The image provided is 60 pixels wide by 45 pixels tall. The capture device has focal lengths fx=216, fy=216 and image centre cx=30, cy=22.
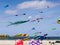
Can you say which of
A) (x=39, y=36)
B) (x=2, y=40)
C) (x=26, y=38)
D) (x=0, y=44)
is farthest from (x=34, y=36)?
(x=2, y=40)

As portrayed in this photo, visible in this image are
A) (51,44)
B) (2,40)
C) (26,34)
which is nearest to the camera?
(51,44)

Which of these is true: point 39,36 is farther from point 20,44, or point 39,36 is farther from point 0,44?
point 20,44

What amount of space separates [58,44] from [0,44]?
3259mm

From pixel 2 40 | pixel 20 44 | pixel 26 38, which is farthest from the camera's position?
pixel 2 40

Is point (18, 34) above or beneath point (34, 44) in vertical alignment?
above

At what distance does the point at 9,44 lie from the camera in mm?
12344

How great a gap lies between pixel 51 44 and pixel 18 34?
221 centimetres

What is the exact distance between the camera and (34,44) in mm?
7531

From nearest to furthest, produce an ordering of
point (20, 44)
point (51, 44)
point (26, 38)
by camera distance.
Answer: point (20, 44)
point (51, 44)
point (26, 38)

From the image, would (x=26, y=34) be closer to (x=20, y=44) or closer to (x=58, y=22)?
(x=58, y=22)

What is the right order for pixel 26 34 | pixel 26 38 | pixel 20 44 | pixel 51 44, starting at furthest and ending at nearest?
pixel 26 38 → pixel 26 34 → pixel 51 44 → pixel 20 44

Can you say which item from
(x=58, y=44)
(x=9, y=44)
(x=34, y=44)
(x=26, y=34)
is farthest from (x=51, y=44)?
(x=34, y=44)

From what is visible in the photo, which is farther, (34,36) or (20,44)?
(34,36)

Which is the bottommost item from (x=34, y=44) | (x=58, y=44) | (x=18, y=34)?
(x=34, y=44)
